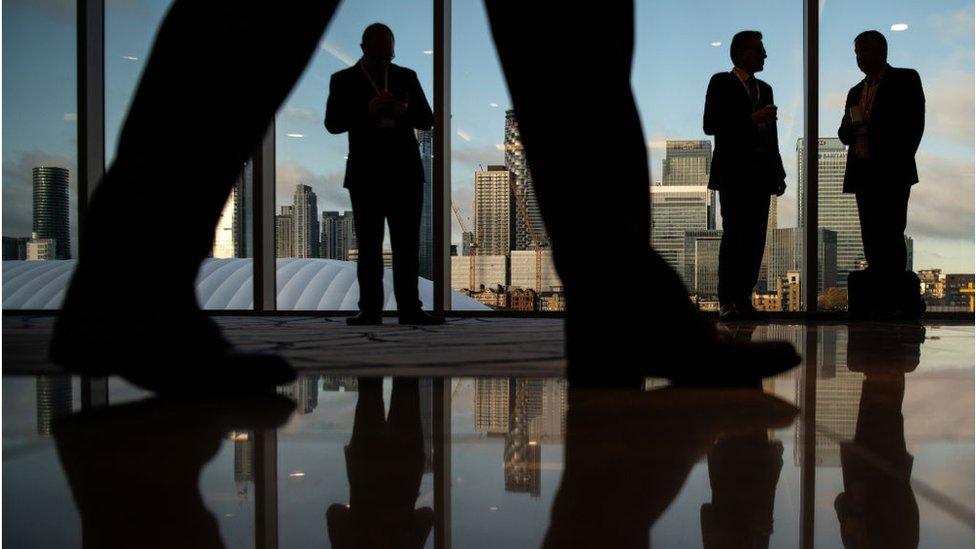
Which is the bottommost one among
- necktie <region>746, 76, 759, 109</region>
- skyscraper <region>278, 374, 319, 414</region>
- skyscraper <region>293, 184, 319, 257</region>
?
skyscraper <region>278, 374, 319, 414</region>

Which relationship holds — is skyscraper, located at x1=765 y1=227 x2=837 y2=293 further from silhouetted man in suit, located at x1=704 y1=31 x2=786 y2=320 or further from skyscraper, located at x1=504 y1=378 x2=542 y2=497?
skyscraper, located at x1=504 y1=378 x2=542 y2=497

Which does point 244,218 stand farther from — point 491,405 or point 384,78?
point 491,405

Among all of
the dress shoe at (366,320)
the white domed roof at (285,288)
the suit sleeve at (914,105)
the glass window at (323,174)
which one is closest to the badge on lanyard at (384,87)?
the dress shoe at (366,320)

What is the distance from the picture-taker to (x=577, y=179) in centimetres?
93

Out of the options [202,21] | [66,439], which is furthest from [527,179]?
[66,439]

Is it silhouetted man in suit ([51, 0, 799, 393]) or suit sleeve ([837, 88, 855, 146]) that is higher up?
suit sleeve ([837, 88, 855, 146])

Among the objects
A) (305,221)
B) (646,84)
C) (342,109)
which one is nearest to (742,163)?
(646,84)

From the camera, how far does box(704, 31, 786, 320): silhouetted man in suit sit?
10.0 ft

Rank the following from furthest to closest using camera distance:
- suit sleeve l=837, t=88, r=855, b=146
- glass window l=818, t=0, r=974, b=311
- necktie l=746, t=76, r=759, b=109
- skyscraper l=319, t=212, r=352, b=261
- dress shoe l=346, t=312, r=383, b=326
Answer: skyscraper l=319, t=212, r=352, b=261 < glass window l=818, t=0, r=974, b=311 < suit sleeve l=837, t=88, r=855, b=146 < necktie l=746, t=76, r=759, b=109 < dress shoe l=346, t=312, r=383, b=326

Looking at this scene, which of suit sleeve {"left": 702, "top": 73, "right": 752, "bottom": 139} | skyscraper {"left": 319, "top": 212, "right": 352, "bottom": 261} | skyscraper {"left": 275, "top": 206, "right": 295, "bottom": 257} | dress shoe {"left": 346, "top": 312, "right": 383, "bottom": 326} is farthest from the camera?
skyscraper {"left": 275, "top": 206, "right": 295, "bottom": 257}

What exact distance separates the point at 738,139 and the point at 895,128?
26.6 inches

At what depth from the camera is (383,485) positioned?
1.52ft

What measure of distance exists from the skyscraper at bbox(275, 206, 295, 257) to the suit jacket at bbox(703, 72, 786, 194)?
264cm

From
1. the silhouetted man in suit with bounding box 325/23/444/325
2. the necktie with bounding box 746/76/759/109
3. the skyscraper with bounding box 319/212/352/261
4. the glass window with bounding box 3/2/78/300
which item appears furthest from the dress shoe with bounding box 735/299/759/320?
the glass window with bounding box 3/2/78/300
